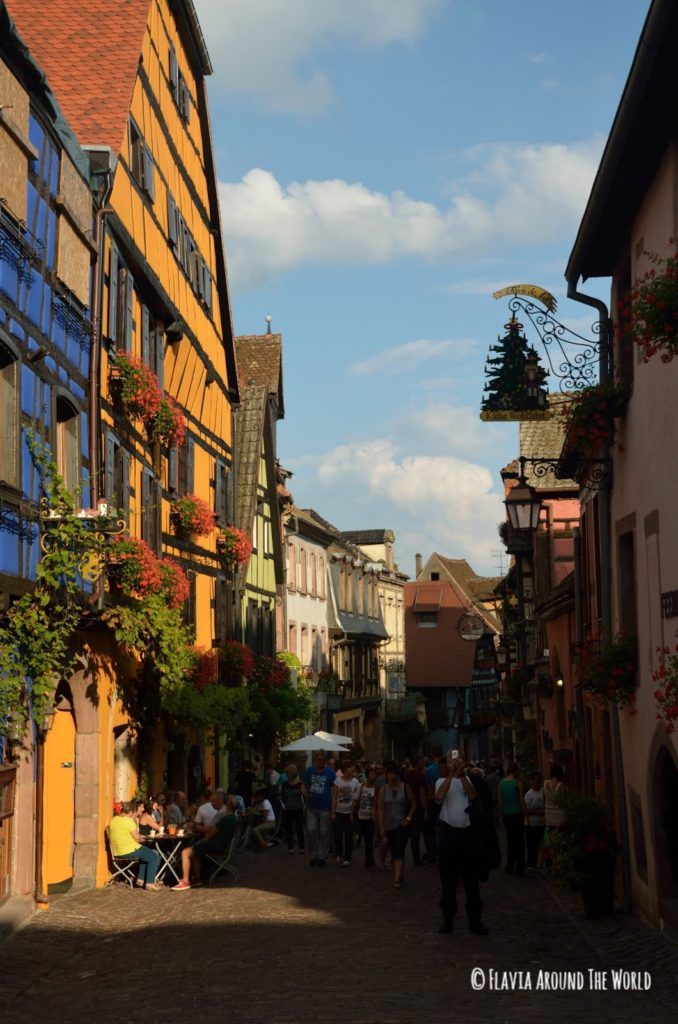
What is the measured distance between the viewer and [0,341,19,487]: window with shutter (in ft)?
41.8

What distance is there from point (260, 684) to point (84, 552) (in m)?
17.3

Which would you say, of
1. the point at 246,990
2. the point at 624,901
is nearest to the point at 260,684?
the point at 624,901

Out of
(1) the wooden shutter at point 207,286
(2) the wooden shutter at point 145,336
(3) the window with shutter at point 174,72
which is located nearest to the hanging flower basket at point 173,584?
(2) the wooden shutter at point 145,336

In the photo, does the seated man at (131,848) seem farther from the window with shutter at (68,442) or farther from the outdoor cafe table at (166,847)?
the window with shutter at (68,442)

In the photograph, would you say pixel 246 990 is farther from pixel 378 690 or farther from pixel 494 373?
pixel 378 690

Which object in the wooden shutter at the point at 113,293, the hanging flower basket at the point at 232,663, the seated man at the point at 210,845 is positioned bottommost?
the seated man at the point at 210,845

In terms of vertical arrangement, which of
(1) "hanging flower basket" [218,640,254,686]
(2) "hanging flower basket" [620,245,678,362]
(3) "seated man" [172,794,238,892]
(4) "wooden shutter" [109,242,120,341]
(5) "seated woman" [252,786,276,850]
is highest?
(4) "wooden shutter" [109,242,120,341]

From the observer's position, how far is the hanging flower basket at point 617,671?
13.4m

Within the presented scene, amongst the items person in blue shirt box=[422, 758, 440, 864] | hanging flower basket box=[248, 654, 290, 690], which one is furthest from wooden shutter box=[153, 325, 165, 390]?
hanging flower basket box=[248, 654, 290, 690]

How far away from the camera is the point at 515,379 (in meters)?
15.1

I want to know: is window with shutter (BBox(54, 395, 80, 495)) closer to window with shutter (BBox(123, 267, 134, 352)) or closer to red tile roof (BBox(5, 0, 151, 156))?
window with shutter (BBox(123, 267, 134, 352))

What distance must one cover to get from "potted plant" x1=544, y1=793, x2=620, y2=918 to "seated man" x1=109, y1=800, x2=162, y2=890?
18.5 feet

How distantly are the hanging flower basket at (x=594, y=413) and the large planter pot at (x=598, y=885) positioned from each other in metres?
4.20

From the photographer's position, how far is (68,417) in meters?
15.9
